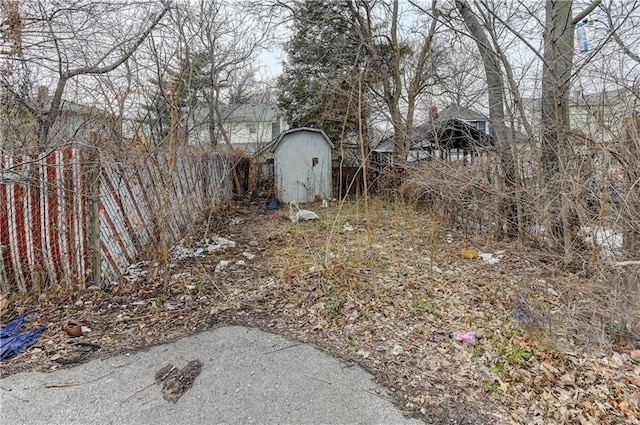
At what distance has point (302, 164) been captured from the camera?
394 inches

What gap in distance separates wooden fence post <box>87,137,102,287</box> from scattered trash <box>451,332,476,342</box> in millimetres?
3443

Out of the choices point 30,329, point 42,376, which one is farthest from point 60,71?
point 42,376

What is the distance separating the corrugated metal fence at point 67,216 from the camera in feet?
10.2

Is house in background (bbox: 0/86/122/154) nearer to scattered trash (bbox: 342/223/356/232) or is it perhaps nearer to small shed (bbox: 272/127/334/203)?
scattered trash (bbox: 342/223/356/232)

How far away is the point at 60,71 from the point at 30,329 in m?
3.56

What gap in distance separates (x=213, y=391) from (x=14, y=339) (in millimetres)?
1762

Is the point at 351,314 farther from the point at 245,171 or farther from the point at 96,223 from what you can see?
the point at 245,171

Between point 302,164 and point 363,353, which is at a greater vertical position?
point 302,164

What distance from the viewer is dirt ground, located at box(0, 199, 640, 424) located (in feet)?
6.65

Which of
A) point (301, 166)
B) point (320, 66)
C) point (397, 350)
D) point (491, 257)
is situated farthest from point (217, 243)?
point (320, 66)

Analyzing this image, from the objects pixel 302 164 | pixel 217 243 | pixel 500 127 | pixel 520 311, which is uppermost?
pixel 500 127

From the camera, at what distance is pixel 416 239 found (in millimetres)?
5371

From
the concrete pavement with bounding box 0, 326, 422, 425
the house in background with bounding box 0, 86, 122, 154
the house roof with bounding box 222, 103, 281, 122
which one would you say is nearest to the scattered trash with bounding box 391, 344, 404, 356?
the concrete pavement with bounding box 0, 326, 422, 425

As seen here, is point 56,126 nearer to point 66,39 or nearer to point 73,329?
point 66,39
